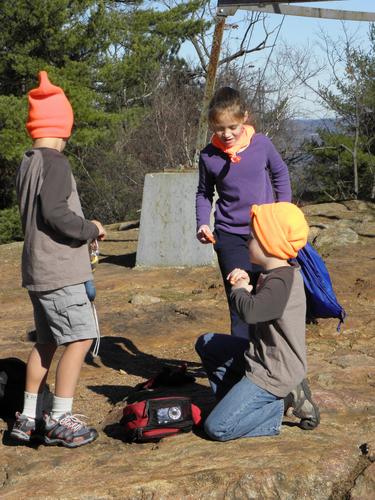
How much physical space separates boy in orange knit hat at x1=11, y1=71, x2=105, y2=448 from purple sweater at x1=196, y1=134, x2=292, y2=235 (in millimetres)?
922

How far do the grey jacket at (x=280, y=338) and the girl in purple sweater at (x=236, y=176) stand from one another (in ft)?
1.89

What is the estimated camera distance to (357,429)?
379cm

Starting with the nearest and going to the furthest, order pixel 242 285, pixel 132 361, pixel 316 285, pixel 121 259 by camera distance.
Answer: pixel 242 285
pixel 316 285
pixel 132 361
pixel 121 259

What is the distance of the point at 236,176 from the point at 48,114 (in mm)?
1102

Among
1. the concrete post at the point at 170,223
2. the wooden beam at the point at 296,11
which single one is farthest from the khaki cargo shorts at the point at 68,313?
the wooden beam at the point at 296,11

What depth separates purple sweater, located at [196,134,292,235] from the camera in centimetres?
437

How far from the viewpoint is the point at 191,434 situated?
3.80m

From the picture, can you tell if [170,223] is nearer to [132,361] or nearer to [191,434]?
[132,361]

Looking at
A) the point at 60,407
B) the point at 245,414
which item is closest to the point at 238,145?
the point at 245,414

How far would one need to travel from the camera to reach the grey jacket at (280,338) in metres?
3.54

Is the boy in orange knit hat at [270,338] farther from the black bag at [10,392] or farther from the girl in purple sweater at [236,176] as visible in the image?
the black bag at [10,392]

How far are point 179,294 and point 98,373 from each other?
2634mm

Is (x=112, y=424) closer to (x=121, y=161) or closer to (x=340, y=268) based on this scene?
(x=340, y=268)

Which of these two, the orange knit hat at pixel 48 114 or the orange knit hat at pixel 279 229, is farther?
the orange knit hat at pixel 48 114
